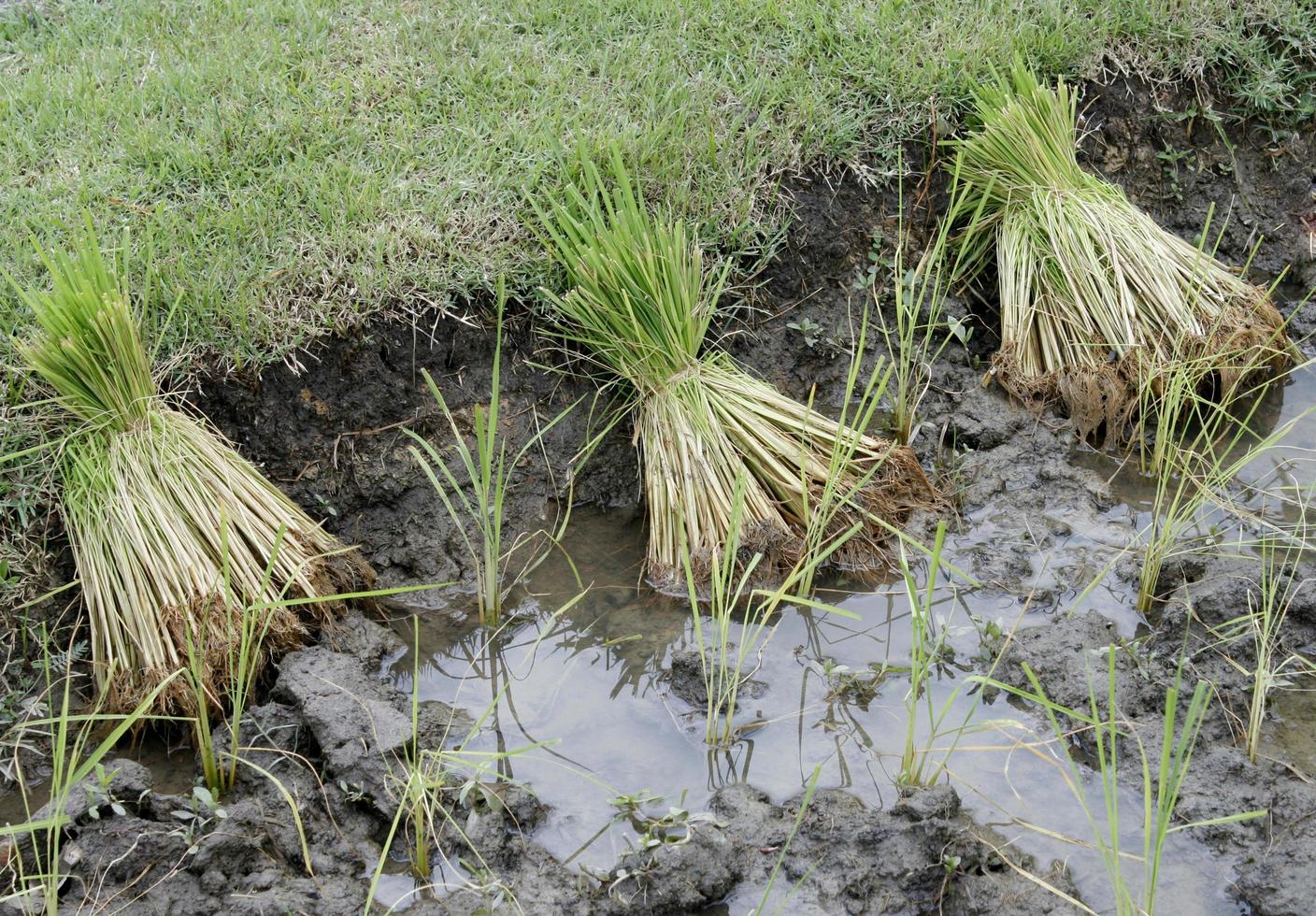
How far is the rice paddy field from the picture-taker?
7.74 feet

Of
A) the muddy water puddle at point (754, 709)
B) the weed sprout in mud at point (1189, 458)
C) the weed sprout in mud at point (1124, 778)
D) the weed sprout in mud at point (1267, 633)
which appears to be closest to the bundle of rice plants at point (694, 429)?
the muddy water puddle at point (754, 709)

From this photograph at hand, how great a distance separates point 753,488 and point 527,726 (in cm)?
92

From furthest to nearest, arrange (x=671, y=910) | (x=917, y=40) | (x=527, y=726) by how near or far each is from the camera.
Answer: (x=917, y=40) < (x=527, y=726) < (x=671, y=910)

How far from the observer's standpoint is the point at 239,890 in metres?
2.26

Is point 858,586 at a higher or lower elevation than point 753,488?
lower

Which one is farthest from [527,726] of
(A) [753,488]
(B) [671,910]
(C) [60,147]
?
(C) [60,147]

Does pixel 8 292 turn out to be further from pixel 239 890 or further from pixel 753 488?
pixel 753 488

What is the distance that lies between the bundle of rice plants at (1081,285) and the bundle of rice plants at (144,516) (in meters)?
2.33

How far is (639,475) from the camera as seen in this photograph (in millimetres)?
3416

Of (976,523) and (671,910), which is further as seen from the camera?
(976,523)

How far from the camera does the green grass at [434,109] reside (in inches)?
135

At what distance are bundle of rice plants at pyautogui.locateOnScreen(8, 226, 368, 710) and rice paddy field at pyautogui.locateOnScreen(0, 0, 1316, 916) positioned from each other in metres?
0.02

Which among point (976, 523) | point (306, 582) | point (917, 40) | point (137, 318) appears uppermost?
point (917, 40)

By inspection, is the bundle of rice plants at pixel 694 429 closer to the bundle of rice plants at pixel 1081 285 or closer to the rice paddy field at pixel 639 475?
the rice paddy field at pixel 639 475
